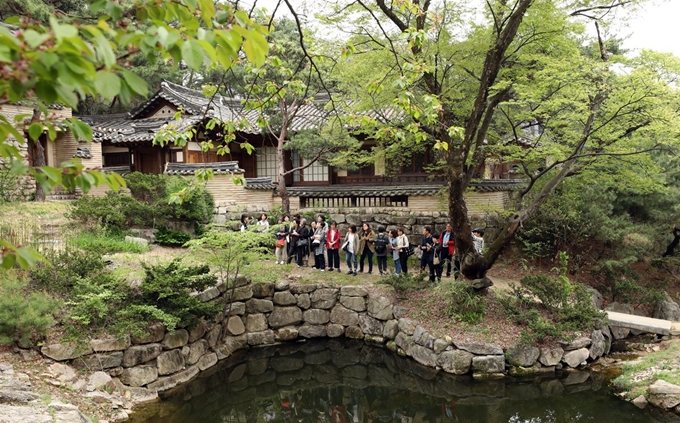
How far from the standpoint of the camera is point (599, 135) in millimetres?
10117

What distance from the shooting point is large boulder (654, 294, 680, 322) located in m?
12.4

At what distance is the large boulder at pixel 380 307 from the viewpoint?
11445mm

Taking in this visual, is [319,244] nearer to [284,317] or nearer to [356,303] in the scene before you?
[356,303]

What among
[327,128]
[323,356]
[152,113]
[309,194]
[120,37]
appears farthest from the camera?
[152,113]

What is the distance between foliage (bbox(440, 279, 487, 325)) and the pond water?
140 centimetres

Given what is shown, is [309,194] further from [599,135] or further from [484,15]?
[599,135]

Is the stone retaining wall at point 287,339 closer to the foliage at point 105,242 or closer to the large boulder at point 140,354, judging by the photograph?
the large boulder at point 140,354

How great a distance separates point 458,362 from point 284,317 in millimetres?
4607

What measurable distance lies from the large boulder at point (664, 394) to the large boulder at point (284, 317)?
7.71 meters

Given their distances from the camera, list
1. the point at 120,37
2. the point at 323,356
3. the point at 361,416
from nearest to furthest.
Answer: the point at 120,37, the point at 361,416, the point at 323,356

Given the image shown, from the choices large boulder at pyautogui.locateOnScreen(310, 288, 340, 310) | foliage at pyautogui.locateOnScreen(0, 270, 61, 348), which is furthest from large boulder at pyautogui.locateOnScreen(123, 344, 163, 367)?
large boulder at pyautogui.locateOnScreen(310, 288, 340, 310)

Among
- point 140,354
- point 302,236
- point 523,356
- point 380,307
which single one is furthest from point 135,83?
point 302,236

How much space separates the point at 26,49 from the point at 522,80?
1040 cm

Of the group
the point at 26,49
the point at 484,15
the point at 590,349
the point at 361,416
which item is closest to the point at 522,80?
the point at 484,15
